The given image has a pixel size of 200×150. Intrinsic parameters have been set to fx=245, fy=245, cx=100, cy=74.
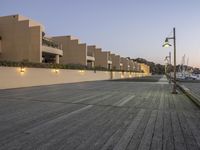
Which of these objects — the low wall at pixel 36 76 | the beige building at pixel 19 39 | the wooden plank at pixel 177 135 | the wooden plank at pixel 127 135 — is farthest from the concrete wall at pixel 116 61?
the wooden plank at pixel 127 135

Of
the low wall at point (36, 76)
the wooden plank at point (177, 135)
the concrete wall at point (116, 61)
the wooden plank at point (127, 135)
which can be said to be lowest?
the wooden plank at point (177, 135)

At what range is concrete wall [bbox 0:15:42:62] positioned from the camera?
29734 mm

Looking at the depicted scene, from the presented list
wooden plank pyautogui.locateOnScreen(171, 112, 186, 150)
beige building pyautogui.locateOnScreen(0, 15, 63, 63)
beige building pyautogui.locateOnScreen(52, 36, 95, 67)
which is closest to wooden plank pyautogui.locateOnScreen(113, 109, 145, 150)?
wooden plank pyautogui.locateOnScreen(171, 112, 186, 150)

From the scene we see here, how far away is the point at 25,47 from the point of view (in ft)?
97.9

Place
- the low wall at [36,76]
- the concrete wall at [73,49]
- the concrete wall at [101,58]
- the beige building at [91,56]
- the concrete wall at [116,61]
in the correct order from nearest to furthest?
1. the low wall at [36,76]
2. the concrete wall at [73,49]
3. the beige building at [91,56]
4. the concrete wall at [101,58]
5. the concrete wall at [116,61]

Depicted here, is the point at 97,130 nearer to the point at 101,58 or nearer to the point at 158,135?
the point at 158,135

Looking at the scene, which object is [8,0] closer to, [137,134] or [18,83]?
[18,83]

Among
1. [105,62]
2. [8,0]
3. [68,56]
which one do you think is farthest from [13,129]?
[105,62]

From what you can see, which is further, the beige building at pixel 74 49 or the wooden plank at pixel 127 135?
the beige building at pixel 74 49

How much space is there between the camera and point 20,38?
98.1 feet

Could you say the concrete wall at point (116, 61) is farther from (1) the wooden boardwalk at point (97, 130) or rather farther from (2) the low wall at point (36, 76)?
(1) the wooden boardwalk at point (97, 130)

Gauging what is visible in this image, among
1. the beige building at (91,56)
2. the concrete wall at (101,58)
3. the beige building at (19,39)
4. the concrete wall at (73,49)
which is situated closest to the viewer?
the beige building at (19,39)

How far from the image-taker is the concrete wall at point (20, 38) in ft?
97.6

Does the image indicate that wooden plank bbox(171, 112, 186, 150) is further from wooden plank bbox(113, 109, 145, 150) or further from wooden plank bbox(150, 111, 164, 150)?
wooden plank bbox(113, 109, 145, 150)
